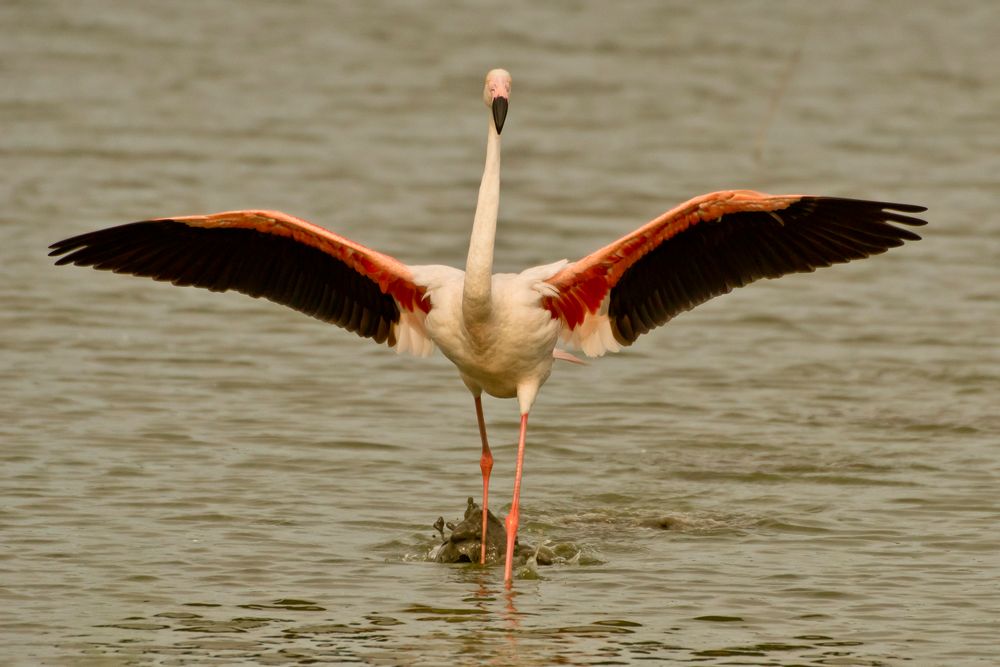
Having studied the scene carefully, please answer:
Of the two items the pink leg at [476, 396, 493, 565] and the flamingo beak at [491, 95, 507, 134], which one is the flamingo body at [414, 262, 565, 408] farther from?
the flamingo beak at [491, 95, 507, 134]

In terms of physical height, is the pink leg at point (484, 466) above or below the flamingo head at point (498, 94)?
below

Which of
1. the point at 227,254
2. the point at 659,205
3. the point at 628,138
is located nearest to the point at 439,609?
the point at 227,254

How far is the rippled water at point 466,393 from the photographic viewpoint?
909 centimetres

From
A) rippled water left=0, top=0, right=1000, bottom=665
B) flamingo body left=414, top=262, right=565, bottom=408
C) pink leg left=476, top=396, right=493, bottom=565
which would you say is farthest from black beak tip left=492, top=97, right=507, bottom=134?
rippled water left=0, top=0, right=1000, bottom=665

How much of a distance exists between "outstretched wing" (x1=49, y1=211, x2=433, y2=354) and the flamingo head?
47.4 inches

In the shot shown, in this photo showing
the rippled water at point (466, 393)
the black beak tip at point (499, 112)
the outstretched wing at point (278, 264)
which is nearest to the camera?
the rippled water at point (466, 393)

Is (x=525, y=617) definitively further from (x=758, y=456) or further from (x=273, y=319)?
(x=273, y=319)

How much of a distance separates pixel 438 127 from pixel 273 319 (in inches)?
318

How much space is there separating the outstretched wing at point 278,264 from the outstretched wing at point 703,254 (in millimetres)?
1006

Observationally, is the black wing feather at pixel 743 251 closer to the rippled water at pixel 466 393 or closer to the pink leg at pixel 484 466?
the pink leg at pixel 484 466

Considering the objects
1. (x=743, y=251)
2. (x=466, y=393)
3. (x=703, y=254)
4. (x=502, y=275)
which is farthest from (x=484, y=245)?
(x=466, y=393)

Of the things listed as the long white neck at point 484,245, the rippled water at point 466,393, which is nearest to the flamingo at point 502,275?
the long white neck at point 484,245

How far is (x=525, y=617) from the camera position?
9031 millimetres

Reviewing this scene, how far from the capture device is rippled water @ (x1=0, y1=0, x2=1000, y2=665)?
358 inches
